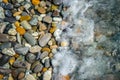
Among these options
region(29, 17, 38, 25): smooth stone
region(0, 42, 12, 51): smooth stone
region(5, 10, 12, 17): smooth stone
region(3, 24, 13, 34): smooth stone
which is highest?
region(5, 10, 12, 17): smooth stone

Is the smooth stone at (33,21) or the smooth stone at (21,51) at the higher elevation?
the smooth stone at (33,21)

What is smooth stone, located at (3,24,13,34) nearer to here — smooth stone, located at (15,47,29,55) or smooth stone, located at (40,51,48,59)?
smooth stone, located at (15,47,29,55)

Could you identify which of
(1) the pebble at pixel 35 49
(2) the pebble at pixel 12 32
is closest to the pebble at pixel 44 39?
(1) the pebble at pixel 35 49

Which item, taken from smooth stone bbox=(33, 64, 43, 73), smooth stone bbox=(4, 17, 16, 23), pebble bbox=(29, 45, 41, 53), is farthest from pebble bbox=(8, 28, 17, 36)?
smooth stone bbox=(33, 64, 43, 73)

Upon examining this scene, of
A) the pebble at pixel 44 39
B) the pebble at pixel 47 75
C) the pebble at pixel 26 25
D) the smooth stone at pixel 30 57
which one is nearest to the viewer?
the pebble at pixel 47 75

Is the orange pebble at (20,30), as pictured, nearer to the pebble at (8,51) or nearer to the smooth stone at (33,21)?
the smooth stone at (33,21)

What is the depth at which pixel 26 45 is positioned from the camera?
12.5 feet

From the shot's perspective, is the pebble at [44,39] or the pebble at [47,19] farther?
the pebble at [47,19]

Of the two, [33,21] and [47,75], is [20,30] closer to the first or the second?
[33,21]

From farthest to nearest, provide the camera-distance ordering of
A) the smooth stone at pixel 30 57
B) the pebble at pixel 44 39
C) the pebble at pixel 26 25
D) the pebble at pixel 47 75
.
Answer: the pebble at pixel 26 25 → the pebble at pixel 44 39 → the smooth stone at pixel 30 57 → the pebble at pixel 47 75

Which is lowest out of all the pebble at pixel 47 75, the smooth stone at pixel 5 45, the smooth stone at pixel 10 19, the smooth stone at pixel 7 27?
the pebble at pixel 47 75

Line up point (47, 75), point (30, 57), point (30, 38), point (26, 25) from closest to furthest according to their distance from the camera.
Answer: point (47, 75), point (30, 57), point (30, 38), point (26, 25)

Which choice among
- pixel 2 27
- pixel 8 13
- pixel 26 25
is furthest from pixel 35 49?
pixel 8 13

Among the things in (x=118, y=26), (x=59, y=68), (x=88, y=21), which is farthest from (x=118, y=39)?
(x=59, y=68)
